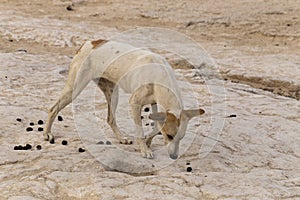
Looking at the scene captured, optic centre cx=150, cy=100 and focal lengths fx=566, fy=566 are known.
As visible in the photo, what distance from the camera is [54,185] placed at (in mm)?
5258

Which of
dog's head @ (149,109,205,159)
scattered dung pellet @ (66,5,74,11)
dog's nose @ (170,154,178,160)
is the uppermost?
scattered dung pellet @ (66,5,74,11)

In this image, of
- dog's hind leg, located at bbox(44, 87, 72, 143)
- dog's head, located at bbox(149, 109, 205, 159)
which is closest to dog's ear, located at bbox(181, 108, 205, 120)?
dog's head, located at bbox(149, 109, 205, 159)

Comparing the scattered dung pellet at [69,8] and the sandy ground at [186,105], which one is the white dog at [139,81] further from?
the scattered dung pellet at [69,8]

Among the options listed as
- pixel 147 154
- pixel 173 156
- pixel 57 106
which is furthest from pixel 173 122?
pixel 57 106

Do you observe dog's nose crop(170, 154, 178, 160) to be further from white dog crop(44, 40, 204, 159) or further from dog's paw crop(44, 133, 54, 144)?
dog's paw crop(44, 133, 54, 144)

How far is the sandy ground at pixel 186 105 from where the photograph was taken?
535 centimetres

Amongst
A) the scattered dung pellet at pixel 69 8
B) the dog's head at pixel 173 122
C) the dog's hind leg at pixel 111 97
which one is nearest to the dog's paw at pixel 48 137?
the dog's hind leg at pixel 111 97

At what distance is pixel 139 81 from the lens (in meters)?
5.71

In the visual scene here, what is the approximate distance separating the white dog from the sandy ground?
0.40 m

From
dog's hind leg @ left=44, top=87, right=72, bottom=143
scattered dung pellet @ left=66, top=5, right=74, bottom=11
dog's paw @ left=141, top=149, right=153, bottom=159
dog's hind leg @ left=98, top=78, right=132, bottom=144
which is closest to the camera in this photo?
dog's paw @ left=141, top=149, right=153, bottom=159

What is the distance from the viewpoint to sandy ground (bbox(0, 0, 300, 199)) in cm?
535

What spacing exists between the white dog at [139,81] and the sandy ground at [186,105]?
1.32ft

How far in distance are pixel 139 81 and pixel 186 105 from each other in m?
2.67

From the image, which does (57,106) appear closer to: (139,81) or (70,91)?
(70,91)
